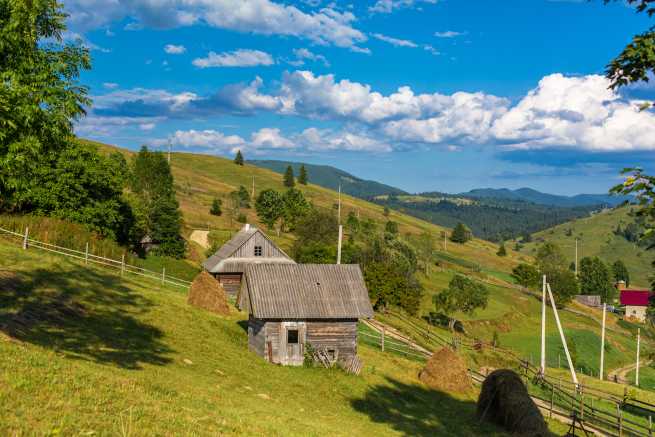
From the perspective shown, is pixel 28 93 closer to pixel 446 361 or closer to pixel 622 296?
pixel 446 361

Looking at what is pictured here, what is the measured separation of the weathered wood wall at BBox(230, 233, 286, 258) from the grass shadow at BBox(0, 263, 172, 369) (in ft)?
64.0

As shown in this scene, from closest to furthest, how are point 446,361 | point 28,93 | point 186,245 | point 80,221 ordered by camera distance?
point 28,93 < point 446,361 < point 80,221 < point 186,245

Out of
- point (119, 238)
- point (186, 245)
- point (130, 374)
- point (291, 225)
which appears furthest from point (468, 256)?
point (130, 374)

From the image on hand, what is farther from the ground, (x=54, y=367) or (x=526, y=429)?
(x=54, y=367)

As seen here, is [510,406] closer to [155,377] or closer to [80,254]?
[155,377]

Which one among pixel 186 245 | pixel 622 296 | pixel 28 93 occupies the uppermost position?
pixel 28 93

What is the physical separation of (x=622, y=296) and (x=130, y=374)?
13473 cm

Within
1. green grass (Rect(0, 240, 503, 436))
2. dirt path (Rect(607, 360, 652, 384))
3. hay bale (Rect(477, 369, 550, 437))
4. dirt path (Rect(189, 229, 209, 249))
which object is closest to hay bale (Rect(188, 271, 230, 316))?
green grass (Rect(0, 240, 503, 436))

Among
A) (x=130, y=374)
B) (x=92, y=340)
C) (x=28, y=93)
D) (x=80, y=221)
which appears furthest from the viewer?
(x=80, y=221)

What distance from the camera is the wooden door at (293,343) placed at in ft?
101

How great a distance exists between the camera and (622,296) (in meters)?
128

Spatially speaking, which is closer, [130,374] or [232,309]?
[130,374]

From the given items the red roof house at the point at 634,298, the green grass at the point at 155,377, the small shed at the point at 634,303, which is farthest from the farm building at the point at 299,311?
the red roof house at the point at 634,298

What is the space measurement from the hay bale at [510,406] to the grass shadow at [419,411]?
68cm
